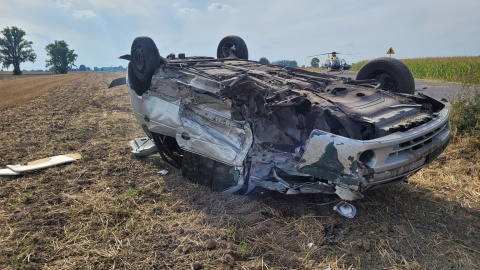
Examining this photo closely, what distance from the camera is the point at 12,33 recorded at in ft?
Answer: 247

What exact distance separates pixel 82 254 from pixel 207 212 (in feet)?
3.73

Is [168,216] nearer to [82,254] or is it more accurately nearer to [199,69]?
[82,254]

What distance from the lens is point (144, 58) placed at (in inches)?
172

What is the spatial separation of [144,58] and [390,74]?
10.1 feet

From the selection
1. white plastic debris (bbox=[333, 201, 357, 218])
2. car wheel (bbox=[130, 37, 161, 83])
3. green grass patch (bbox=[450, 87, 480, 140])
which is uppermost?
car wheel (bbox=[130, 37, 161, 83])

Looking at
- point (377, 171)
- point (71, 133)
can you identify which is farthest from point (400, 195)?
point (71, 133)

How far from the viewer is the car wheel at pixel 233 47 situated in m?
6.29

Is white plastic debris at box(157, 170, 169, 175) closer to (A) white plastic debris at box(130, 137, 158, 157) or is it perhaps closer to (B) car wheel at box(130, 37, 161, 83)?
(A) white plastic debris at box(130, 137, 158, 157)

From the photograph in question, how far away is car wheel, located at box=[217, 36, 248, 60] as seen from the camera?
6289 millimetres

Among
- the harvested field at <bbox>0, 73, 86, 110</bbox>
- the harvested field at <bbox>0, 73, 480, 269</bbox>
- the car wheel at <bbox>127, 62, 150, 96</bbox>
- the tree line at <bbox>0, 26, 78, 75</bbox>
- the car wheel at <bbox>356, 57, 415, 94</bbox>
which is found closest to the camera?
the harvested field at <bbox>0, 73, 480, 269</bbox>

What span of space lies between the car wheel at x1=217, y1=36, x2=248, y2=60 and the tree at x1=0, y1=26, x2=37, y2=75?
7918 centimetres

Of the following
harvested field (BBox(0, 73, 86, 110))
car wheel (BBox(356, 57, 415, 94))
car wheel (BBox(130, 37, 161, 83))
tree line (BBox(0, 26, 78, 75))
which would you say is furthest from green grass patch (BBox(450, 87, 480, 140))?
tree line (BBox(0, 26, 78, 75))

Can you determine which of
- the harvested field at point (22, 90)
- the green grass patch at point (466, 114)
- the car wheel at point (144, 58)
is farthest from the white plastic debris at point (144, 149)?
the harvested field at point (22, 90)

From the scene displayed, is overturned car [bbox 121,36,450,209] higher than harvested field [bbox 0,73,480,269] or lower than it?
higher
